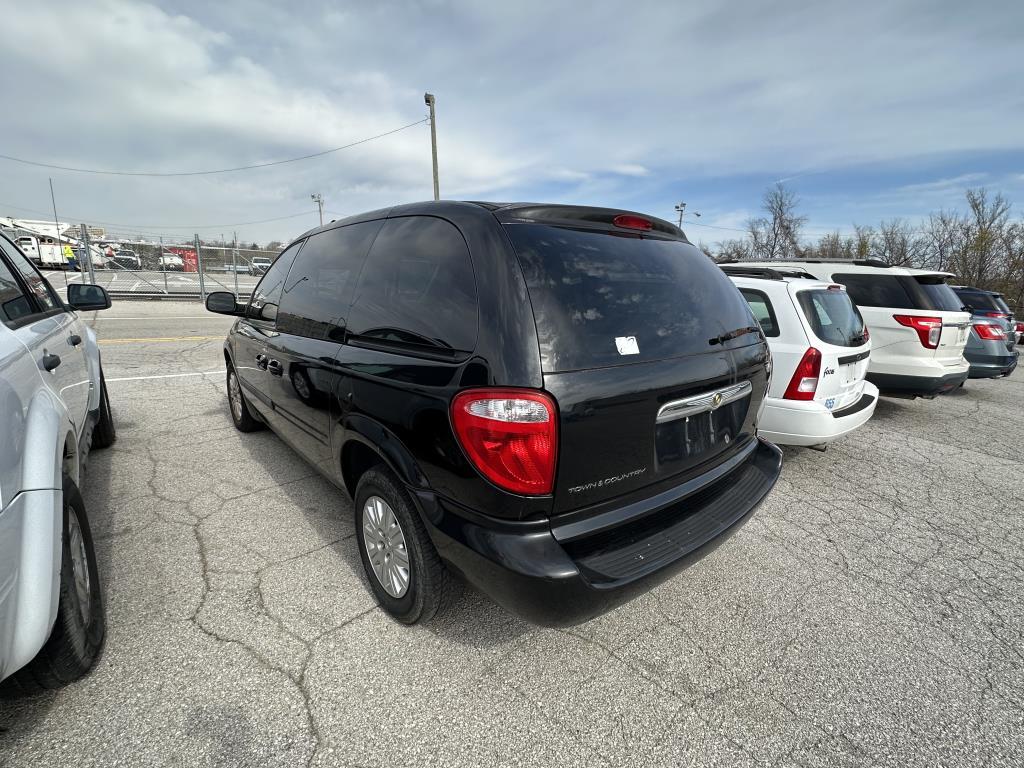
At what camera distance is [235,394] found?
446 cm

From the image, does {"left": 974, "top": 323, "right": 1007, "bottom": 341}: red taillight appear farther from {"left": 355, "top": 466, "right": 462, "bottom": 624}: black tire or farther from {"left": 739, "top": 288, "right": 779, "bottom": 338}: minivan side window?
{"left": 355, "top": 466, "right": 462, "bottom": 624}: black tire

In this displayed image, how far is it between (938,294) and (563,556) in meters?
6.29

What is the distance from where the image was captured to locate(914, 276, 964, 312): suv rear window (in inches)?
213

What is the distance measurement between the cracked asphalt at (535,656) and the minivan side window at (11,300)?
1287mm

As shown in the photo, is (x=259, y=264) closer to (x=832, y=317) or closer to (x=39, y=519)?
(x=832, y=317)

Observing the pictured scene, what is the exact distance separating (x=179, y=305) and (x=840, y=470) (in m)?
19.4

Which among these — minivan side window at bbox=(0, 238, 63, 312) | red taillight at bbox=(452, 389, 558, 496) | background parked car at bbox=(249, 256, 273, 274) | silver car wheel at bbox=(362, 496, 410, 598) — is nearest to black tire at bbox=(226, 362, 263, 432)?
minivan side window at bbox=(0, 238, 63, 312)

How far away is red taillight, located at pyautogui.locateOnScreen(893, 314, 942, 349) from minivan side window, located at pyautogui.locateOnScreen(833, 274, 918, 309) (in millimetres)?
183

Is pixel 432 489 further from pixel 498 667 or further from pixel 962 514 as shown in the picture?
pixel 962 514

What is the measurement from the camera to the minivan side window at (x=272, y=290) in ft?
11.1

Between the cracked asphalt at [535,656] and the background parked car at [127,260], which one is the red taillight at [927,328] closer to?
the cracked asphalt at [535,656]

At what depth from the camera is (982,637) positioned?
2.25 meters

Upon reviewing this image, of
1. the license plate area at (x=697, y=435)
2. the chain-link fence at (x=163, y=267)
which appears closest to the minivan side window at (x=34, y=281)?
the license plate area at (x=697, y=435)

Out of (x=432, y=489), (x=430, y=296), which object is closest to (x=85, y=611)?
(x=432, y=489)
